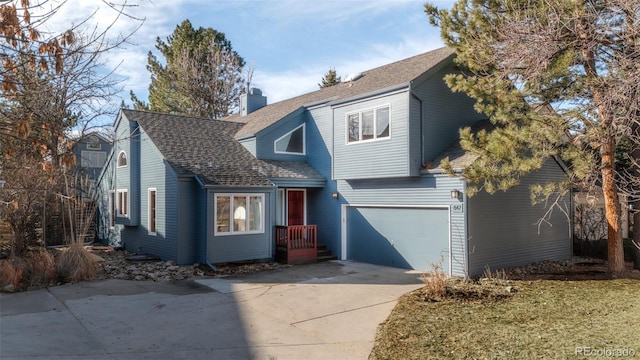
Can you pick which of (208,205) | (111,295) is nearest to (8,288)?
(111,295)

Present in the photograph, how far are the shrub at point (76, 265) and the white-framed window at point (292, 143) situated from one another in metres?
7.25

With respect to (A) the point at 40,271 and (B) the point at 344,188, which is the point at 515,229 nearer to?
(B) the point at 344,188

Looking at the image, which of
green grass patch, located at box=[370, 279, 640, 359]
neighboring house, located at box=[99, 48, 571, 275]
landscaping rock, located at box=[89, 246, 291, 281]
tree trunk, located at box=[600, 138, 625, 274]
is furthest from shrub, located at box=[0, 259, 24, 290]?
tree trunk, located at box=[600, 138, 625, 274]

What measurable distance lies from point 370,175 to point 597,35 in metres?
6.60

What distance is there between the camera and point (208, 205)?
1283cm

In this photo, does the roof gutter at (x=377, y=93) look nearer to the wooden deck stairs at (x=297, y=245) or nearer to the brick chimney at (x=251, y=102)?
the wooden deck stairs at (x=297, y=245)

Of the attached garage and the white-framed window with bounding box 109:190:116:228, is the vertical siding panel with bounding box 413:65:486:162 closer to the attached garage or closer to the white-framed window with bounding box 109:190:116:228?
the attached garage

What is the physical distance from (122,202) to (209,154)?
4363mm

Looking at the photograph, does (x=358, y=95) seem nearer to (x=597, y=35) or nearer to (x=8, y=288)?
(x=597, y=35)

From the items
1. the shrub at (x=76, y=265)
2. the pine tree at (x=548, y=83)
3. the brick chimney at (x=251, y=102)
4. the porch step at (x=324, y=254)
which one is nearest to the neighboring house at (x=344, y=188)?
the porch step at (x=324, y=254)

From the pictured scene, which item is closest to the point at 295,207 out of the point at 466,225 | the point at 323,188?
the point at 323,188

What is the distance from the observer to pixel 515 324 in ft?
22.5

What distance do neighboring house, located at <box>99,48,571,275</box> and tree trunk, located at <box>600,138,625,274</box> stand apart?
7.63 feet

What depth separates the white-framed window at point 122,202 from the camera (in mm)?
16184
